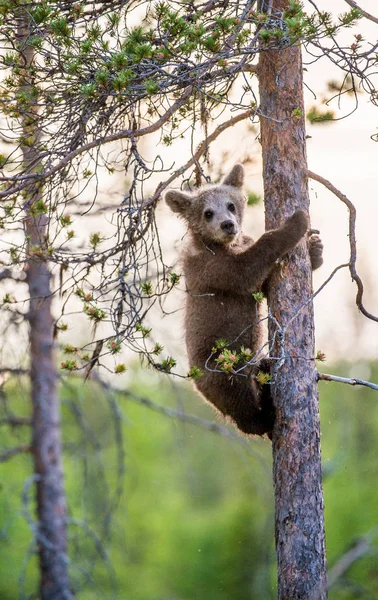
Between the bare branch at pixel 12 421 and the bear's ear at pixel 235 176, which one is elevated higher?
the bear's ear at pixel 235 176

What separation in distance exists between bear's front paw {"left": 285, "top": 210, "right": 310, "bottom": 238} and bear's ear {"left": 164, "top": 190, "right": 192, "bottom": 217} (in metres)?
1.33

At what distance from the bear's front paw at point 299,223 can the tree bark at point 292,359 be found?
0.10 meters

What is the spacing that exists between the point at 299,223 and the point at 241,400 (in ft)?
4.14

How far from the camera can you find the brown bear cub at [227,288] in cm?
566

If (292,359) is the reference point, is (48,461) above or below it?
above

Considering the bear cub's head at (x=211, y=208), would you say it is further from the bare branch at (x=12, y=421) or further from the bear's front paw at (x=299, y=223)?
the bare branch at (x=12, y=421)

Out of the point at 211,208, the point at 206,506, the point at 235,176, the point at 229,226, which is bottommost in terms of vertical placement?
the point at 229,226

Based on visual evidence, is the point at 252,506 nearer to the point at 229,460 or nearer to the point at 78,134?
the point at 229,460

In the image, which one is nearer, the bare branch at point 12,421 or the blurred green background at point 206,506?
the bare branch at point 12,421

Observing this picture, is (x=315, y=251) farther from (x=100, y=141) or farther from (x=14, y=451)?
(x=14, y=451)

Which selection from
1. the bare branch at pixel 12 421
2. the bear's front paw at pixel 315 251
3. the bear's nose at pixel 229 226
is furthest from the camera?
the bare branch at pixel 12 421

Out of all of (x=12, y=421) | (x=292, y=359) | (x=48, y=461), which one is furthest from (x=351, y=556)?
(x=292, y=359)

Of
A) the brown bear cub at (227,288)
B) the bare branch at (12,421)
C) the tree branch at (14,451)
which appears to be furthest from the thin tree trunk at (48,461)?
the brown bear cub at (227,288)

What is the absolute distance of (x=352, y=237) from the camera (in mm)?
5828
